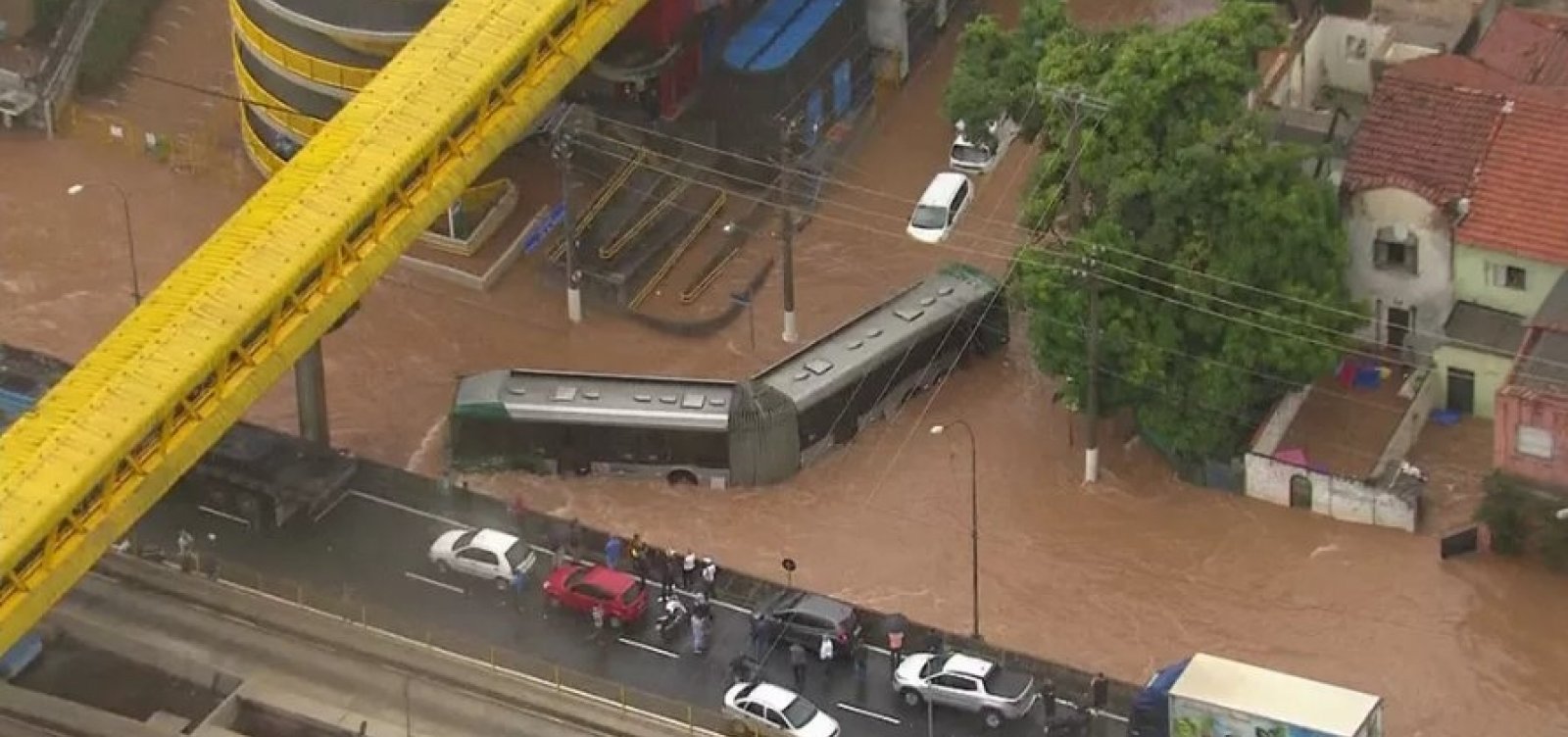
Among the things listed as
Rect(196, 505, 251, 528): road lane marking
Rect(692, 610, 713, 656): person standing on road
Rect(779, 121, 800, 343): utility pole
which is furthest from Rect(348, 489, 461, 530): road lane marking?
Rect(779, 121, 800, 343): utility pole

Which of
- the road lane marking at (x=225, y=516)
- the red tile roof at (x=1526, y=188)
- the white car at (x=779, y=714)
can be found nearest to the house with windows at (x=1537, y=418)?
the red tile roof at (x=1526, y=188)

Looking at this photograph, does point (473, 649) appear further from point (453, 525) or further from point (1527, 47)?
point (1527, 47)

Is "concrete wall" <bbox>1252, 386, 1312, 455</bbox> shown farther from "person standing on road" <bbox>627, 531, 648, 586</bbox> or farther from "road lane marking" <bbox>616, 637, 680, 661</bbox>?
"road lane marking" <bbox>616, 637, 680, 661</bbox>

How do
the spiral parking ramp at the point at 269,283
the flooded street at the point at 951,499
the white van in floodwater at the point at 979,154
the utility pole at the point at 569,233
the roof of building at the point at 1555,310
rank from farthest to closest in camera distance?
the white van in floodwater at the point at 979,154 → the utility pole at the point at 569,233 → the roof of building at the point at 1555,310 → the flooded street at the point at 951,499 → the spiral parking ramp at the point at 269,283

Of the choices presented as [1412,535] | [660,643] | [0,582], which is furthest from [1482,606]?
[0,582]

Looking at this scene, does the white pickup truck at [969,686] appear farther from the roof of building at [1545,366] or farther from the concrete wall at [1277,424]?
the roof of building at [1545,366]

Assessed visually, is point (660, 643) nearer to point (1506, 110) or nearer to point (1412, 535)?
point (1412, 535)

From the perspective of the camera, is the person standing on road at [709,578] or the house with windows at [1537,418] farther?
the house with windows at [1537,418]
